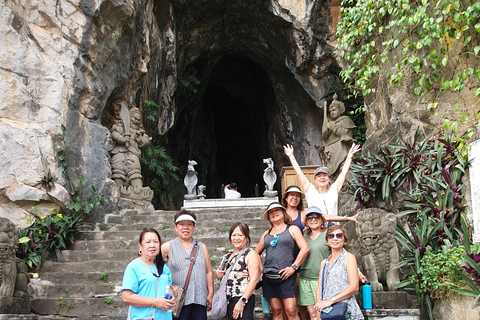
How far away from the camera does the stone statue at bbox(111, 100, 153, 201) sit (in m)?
9.30

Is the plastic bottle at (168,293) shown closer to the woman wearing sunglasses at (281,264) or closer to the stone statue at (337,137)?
the woman wearing sunglasses at (281,264)

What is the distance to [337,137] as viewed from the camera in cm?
1012

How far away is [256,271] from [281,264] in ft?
0.80

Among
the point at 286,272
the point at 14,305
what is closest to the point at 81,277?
the point at 14,305

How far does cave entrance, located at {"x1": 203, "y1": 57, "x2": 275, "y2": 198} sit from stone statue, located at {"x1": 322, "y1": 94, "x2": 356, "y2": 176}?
7.66 metres

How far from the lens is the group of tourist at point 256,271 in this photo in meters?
3.01

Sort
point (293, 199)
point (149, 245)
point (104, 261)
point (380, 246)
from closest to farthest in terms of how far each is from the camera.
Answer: point (149, 245)
point (293, 199)
point (380, 246)
point (104, 261)

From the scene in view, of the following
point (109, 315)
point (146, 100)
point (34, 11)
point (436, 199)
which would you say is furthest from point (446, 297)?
point (146, 100)

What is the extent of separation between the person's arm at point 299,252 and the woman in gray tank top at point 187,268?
0.59 m

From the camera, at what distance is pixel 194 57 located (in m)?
15.5

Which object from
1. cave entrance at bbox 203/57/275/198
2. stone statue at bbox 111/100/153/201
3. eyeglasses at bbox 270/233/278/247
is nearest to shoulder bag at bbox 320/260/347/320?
eyeglasses at bbox 270/233/278/247

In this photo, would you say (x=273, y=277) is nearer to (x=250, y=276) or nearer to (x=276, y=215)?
(x=250, y=276)

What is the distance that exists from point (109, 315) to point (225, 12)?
11.9 metres

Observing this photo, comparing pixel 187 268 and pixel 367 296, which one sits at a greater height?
pixel 187 268
